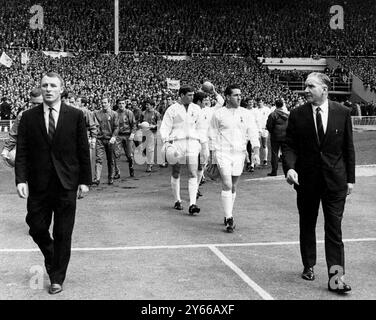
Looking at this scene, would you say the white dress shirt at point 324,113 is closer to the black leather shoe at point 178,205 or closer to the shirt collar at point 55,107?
the shirt collar at point 55,107

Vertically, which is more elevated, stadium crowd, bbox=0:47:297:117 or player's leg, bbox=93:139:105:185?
stadium crowd, bbox=0:47:297:117

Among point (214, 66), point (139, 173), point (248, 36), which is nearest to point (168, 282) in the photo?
point (139, 173)

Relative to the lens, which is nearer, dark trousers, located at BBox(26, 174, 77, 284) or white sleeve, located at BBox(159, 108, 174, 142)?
dark trousers, located at BBox(26, 174, 77, 284)

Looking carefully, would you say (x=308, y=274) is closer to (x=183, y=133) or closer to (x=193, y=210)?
(x=193, y=210)

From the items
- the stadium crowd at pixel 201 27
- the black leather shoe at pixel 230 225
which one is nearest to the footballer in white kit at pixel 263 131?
the black leather shoe at pixel 230 225

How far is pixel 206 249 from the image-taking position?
748 cm

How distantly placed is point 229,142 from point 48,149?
138 inches

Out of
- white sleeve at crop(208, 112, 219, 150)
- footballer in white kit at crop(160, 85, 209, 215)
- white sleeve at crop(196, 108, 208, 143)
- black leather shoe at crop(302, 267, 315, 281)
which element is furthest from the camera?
white sleeve at crop(196, 108, 208, 143)

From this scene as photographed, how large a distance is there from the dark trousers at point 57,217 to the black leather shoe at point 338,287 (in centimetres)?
229

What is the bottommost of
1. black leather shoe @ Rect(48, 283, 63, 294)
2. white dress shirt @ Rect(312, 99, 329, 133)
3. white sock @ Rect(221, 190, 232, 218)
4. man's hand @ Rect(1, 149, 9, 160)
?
black leather shoe @ Rect(48, 283, 63, 294)

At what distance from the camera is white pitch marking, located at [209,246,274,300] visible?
18.7 feet

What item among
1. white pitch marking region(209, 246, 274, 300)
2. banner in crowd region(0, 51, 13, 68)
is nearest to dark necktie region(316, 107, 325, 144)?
white pitch marking region(209, 246, 274, 300)

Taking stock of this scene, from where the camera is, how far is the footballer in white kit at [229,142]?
8758mm

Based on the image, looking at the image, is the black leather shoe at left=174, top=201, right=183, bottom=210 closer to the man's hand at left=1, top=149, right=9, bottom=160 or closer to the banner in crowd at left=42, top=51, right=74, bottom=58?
the man's hand at left=1, top=149, right=9, bottom=160
